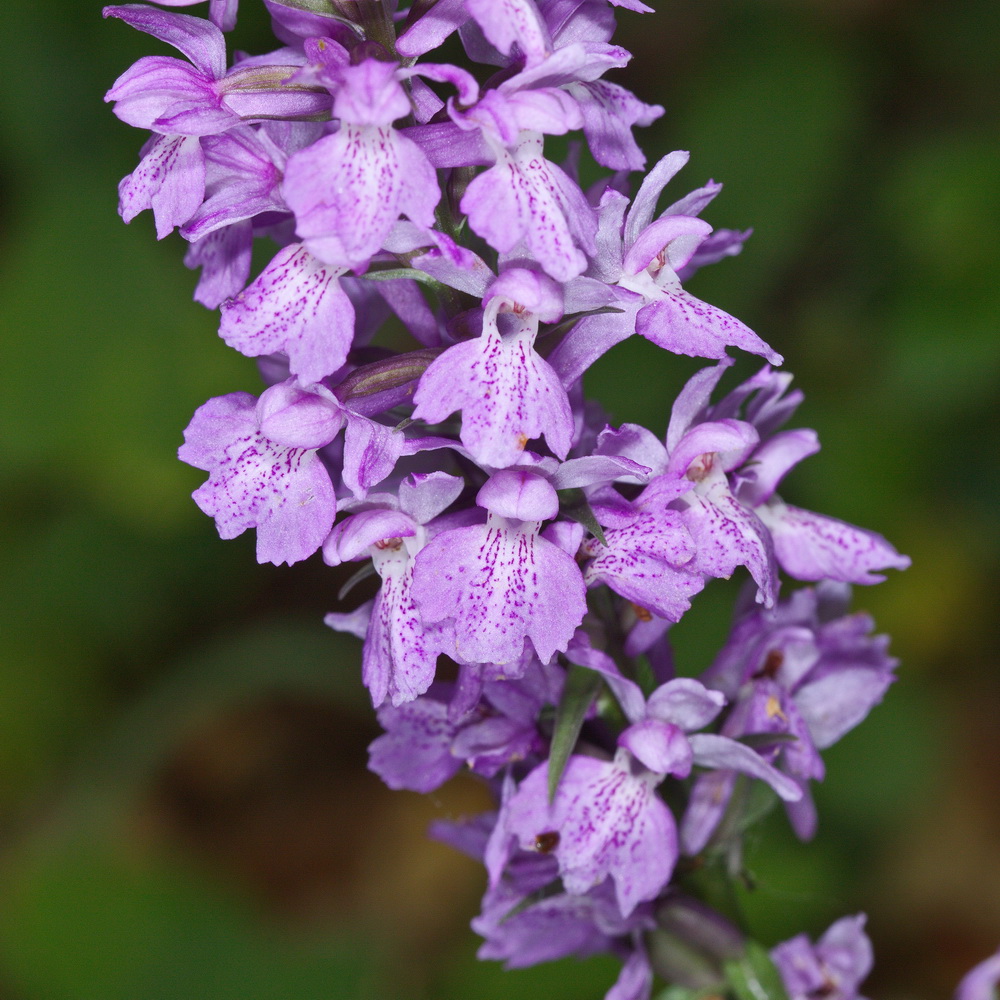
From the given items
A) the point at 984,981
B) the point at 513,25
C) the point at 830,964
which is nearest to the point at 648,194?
the point at 513,25

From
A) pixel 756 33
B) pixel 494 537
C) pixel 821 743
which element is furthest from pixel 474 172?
pixel 756 33

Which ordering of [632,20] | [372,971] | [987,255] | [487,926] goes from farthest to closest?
[632,20] < [987,255] < [372,971] < [487,926]

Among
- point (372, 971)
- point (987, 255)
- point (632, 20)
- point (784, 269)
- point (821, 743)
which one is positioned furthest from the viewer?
point (632, 20)

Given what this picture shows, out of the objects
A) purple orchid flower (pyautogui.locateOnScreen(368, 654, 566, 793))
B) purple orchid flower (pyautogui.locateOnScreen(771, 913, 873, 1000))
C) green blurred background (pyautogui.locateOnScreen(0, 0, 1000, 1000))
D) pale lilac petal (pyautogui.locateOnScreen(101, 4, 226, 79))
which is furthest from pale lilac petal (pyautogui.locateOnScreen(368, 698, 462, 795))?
green blurred background (pyautogui.locateOnScreen(0, 0, 1000, 1000))

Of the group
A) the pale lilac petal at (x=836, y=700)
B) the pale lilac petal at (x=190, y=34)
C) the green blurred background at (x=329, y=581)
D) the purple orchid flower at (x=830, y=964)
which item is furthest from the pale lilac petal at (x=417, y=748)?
the green blurred background at (x=329, y=581)

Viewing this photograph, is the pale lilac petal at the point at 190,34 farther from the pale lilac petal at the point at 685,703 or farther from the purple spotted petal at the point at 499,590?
the pale lilac petal at the point at 685,703

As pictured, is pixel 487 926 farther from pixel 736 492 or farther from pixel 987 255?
pixel 987 255

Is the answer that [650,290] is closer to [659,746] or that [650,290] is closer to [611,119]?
[611,119]
